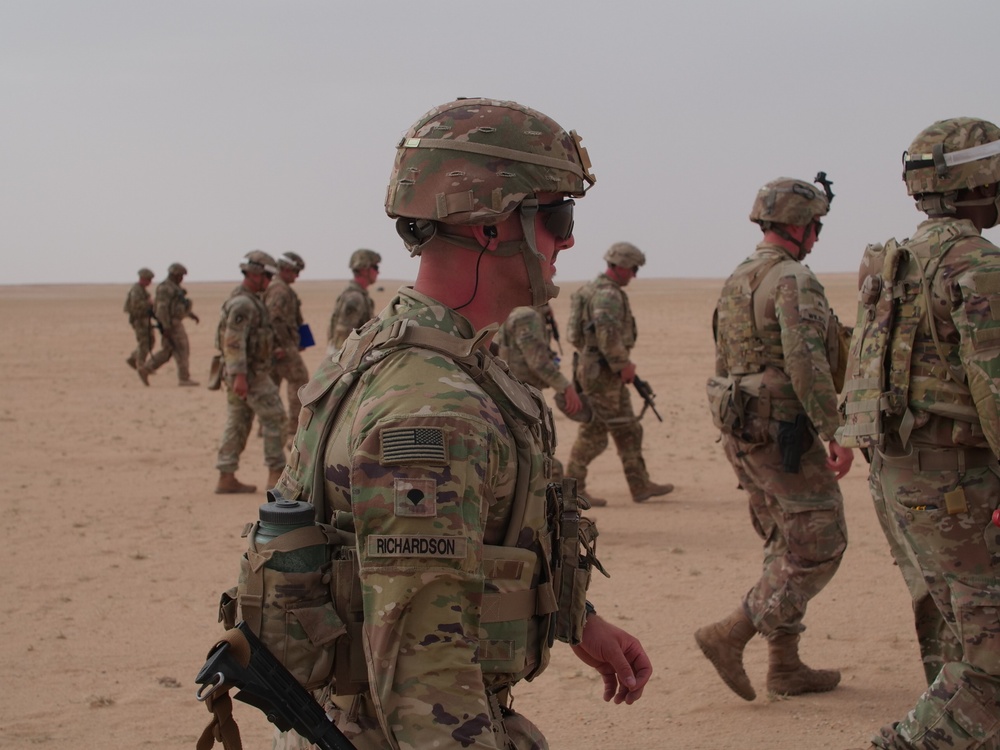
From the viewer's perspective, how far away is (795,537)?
5344mm

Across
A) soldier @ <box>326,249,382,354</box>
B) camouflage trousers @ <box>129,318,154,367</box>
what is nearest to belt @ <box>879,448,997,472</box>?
soldier @ <box>326,249,382,354</box>

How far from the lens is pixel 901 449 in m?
4.09

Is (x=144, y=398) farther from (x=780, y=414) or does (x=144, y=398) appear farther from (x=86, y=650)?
(x=780, y=414)

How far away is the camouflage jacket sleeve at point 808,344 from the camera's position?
5359 millimetres

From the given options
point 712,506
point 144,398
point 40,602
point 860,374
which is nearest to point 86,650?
point 40,602

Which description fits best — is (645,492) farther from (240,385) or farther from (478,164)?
(478,164)

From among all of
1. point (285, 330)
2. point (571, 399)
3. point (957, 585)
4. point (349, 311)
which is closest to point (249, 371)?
point (349, 311)

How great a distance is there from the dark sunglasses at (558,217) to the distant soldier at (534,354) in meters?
6.82

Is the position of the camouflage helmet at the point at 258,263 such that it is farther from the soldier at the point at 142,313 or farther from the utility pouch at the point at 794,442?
the soldier at the point at 142,313

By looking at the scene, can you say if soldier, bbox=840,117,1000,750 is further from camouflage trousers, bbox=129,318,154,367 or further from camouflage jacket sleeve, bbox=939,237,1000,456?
camouflage trousers, bbox=129,318,154,367

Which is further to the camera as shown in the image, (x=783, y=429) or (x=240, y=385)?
(x=240, y=385)

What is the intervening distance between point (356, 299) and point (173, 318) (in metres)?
9.91

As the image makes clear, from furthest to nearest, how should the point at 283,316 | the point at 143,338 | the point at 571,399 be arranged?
the point at 143,338 < the point at 283,316 < the point at 571,399

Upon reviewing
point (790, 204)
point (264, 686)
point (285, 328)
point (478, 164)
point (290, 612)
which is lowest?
point (264, 686)
